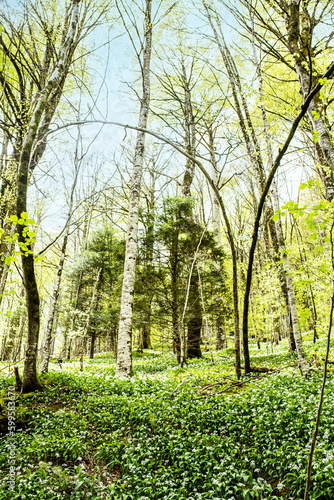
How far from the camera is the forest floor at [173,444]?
2779mm

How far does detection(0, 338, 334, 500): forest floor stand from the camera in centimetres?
278

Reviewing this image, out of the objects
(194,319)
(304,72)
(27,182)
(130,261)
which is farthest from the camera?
(194,319)

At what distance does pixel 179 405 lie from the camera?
4.58 meters

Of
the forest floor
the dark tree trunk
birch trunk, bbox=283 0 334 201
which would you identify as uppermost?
birch trunk, bbox=283 0 334 201

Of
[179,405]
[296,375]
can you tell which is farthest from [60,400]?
[296,375]

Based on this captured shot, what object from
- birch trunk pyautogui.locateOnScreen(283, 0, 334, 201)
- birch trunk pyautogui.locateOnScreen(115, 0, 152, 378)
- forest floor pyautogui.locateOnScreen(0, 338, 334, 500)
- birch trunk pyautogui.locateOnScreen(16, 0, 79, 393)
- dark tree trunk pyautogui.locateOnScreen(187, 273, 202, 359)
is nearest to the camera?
forest floor pyautogui.locateOnScreen(0, 338, 334, 500)

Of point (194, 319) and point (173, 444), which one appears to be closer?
point (173, 444)

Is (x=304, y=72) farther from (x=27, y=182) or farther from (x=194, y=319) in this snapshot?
(x=194, y=319)

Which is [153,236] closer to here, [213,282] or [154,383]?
[213,282]

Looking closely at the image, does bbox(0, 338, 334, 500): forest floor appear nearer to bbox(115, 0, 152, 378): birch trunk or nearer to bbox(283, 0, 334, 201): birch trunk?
bbox(115, 0, 152, 378): birch trunk

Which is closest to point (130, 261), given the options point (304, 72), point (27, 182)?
point (27, 182)

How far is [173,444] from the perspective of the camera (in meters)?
3.52

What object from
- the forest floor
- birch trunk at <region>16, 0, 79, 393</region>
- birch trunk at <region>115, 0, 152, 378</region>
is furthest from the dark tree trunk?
birch trunk at <region>16, 0, 79, 393</region>

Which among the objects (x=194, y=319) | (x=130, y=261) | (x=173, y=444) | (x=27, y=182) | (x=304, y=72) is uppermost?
(x=304, y=72)
